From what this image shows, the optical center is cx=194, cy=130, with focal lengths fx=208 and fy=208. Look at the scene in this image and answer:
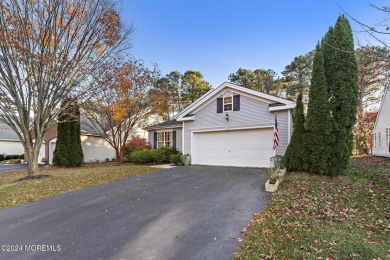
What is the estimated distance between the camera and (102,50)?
36.4 feet

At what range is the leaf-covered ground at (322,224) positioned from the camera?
3385 millimetres

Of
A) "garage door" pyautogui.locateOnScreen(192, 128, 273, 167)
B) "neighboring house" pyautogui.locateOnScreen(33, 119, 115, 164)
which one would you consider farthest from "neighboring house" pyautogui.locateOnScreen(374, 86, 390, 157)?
"neighboring house" pyautogui.locateOnScreen(33, 119, 115, 164)

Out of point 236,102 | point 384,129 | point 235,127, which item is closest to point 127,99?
point 236,102

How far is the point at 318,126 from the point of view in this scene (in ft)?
28.1

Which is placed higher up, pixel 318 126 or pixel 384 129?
pixel 384 129

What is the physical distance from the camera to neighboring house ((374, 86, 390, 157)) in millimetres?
16328

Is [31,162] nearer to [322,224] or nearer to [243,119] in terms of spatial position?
[243,119]

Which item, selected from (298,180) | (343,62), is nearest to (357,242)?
(298,180)

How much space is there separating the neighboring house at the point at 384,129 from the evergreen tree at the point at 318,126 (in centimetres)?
1129

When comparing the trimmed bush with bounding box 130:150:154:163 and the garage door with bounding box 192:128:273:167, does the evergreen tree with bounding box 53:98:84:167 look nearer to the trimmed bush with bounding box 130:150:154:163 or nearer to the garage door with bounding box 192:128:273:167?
the trimmed bush with bounding box 130:150:154:163

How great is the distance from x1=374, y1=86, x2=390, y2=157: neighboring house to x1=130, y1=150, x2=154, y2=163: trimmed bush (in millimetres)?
18057

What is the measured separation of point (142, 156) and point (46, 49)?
30.9 feet

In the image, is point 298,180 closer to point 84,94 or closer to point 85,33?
point 85,33

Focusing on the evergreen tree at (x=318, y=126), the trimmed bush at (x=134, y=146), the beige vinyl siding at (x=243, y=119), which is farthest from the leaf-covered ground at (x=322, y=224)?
the trimmed bush at (x=134, y=146)
